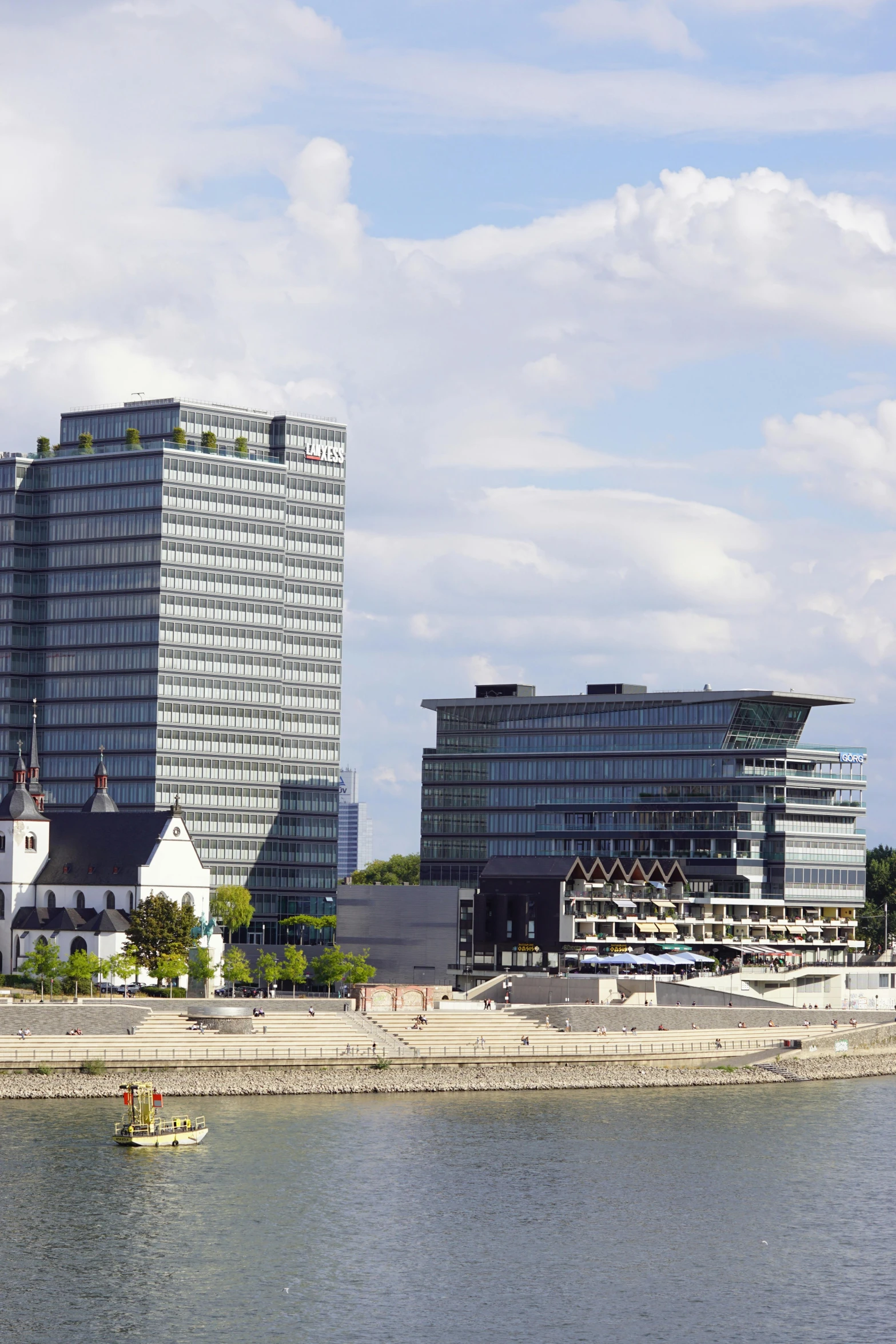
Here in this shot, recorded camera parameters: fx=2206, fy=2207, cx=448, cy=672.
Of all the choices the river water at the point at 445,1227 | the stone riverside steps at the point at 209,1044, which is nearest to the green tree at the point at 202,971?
the stone riverside steps at the point at 209,1044

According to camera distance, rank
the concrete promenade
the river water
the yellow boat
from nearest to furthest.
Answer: the river water
the yellow boat
the concrete promenade

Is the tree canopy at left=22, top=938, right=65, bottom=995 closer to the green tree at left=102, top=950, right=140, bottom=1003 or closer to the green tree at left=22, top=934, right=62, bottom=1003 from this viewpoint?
the green tree at left=22, top=934, right=62, bottom=1003

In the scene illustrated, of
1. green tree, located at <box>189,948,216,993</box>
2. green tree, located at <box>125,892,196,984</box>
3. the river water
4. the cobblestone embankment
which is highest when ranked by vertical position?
green tree, located at <box>125,892,196,984</box>

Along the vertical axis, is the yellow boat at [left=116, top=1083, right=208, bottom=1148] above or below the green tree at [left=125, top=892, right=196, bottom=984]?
below

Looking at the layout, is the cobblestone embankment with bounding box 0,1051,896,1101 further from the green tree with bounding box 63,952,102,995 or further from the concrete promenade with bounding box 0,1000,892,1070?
the green tree with bounding box 63,952,102,995

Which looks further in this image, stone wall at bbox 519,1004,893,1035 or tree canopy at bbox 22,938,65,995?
tree canopy at bbox 22,938,65,995

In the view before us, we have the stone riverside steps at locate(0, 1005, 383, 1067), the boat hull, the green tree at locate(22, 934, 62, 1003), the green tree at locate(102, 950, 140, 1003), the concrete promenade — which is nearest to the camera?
the boat hull

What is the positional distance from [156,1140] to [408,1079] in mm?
37775

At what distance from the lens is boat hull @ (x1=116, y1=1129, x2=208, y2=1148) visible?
121 m

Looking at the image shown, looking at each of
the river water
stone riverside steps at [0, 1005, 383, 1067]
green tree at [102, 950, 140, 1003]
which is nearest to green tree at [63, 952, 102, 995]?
green tree at [102, 950, 140, 1003]

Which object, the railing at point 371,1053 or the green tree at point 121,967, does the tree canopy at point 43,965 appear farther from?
the railing at point 371,1053

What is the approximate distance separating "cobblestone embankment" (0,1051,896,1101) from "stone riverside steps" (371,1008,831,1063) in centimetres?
218

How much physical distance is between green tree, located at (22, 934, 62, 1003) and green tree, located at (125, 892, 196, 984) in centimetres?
933

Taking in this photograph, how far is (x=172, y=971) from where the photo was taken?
7338 inches
